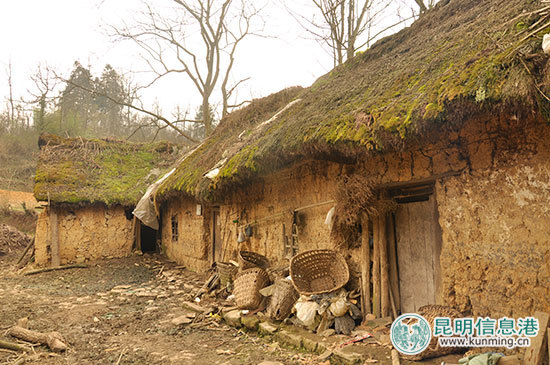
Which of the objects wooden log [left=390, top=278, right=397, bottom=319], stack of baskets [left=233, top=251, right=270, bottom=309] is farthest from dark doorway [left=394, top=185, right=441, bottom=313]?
stack of baskets [left=233, top=251, right=270, bottom=309]

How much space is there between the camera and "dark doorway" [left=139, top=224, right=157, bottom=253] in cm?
1239

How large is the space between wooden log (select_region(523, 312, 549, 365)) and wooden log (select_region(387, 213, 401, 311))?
5.76ft

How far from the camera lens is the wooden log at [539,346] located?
2.71 meters

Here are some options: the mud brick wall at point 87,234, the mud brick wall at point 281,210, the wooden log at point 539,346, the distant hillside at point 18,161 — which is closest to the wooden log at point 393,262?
the mud brick wall at point 281,210

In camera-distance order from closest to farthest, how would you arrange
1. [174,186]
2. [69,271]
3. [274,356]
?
[274,356]
[174,186]
[69,271]

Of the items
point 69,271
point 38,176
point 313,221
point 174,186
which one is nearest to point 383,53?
point 313,221

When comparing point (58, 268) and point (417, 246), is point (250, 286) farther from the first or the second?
point (58, 268)

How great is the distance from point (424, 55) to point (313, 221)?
268cm

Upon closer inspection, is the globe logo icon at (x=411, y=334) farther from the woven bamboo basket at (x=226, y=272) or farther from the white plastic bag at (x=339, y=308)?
the woven bamboo basket at (x=226, y=272)

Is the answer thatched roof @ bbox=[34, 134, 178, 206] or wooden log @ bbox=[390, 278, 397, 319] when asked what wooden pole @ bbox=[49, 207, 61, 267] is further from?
wooden log @ bbox=[390, 278, 397, 319]

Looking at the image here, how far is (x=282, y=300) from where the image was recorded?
4914 mm

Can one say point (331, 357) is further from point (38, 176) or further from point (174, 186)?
point (38, 176)

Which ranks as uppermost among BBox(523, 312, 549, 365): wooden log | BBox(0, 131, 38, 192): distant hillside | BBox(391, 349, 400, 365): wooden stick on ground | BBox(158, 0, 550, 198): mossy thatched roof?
BBox(0, 131, 38, 192): distant hillside

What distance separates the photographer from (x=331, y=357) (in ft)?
12.3
